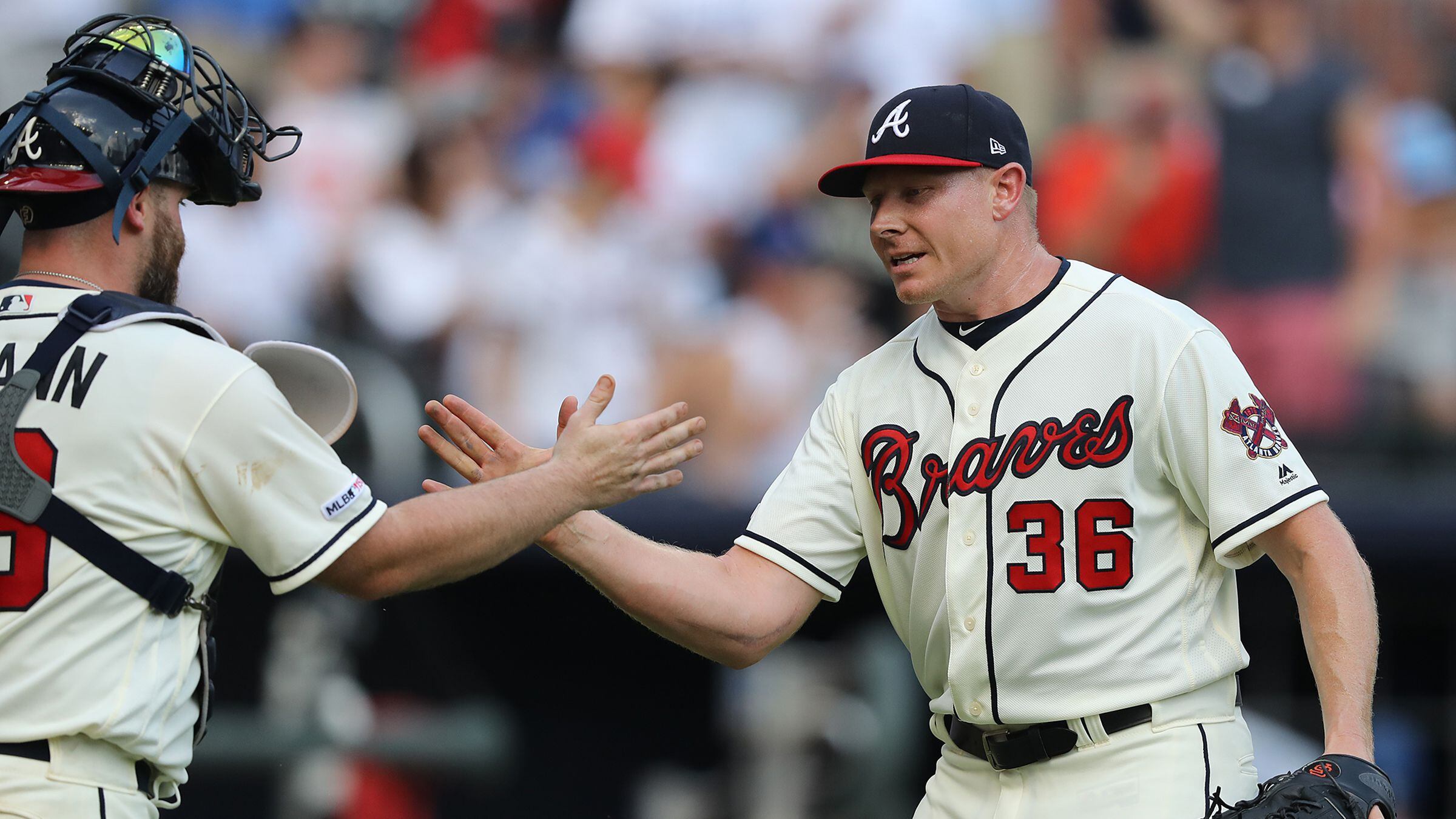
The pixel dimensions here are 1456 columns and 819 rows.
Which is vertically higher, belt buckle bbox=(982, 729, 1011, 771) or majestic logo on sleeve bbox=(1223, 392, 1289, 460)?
majestic logo on sleeve bbox=(1223, 392, 1289, 460)

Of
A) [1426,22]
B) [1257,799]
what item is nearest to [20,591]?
[1257,799]

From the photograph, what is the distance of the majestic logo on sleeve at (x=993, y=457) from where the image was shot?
3273 millimetres

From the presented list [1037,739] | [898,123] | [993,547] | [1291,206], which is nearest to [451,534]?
[993,547]

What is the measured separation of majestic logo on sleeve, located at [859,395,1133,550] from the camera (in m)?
3.27

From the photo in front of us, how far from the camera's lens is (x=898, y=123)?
3.47 metres

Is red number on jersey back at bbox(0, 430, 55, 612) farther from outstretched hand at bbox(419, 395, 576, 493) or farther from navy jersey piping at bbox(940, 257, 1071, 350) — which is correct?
navy jersey piping at bbox(940, 257, 1071, 350)

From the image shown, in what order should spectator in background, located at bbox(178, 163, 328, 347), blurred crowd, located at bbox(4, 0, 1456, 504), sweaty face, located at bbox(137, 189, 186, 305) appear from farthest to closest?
spectator in background, located at bbox(178, 163, 328, 347)
blurred crowd, located at bbox(4, 0, 1456, 504)
sweaty face, located at bbox(137, 189, 186, 305)

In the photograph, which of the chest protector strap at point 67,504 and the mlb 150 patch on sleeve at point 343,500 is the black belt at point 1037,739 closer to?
the mlb 150 patch on sleeve at point 343,500

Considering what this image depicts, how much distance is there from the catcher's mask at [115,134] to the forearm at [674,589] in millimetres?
1017

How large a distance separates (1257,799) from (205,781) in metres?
5.54

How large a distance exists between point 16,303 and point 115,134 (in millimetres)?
356

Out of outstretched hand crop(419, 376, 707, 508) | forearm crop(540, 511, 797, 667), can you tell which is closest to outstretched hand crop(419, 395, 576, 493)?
outstretched hand crop(419, 376, 707, 508)

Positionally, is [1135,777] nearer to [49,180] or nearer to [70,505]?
[70,505]

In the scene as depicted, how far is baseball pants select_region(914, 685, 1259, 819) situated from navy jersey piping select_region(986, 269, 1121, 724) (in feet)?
0.52
